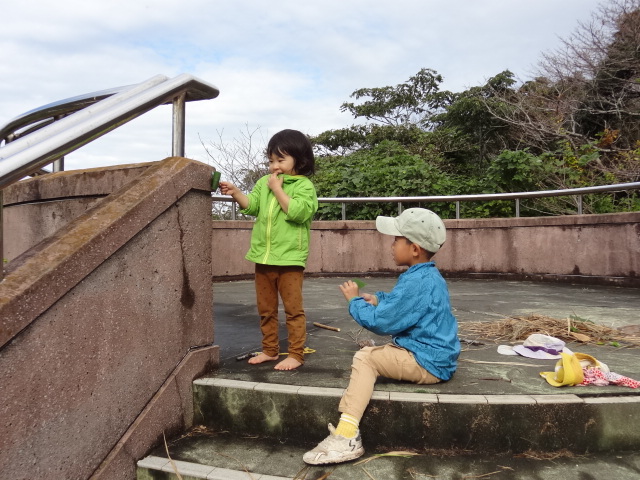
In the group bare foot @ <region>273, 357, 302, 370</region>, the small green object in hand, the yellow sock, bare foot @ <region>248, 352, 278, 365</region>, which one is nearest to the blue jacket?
the yellow sock

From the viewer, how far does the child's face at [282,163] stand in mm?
3014

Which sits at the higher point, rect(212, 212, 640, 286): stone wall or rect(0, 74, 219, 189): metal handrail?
rect(0, 74, 219, 189): metal handrail

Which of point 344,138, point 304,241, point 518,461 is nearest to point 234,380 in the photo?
point 304,241

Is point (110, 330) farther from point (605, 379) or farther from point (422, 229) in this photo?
point (605, 379)

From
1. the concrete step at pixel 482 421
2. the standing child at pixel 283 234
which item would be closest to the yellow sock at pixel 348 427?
the concrete step at pixel 482 421

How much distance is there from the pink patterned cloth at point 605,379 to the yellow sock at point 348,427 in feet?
3.92

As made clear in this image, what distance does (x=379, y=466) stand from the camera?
215 centimetres

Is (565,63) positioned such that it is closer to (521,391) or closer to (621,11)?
(621,11)

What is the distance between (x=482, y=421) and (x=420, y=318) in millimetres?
541

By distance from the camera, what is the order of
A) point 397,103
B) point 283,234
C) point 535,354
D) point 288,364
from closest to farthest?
1. point 288,364
2. point 283,234
3. point 535,354
4. point 397,103

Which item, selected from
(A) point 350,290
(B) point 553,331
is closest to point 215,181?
(A) point 350,290

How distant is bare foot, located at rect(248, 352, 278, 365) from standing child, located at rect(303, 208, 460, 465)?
0.74 m

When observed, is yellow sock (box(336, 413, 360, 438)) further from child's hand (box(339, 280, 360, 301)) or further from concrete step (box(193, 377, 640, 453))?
child's hand (box(339, 280, 360, 301))

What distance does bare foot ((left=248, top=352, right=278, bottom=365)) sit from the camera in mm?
2986
